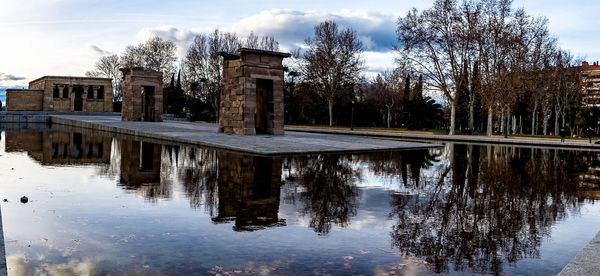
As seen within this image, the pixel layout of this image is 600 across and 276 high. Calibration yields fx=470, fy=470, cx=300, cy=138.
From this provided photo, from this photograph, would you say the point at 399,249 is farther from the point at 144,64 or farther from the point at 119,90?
the point at 119,90

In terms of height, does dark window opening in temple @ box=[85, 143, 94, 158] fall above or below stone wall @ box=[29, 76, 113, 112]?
below

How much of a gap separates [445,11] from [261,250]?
122 feet

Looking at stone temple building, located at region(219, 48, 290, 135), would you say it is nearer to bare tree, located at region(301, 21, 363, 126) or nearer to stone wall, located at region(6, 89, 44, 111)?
bare tree, located at region(301, 21, 363, 126)

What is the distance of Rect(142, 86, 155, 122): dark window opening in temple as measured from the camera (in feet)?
128

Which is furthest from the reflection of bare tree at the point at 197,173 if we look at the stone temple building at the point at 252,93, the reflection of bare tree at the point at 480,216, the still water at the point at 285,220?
the stone temple building at the point at 252,93

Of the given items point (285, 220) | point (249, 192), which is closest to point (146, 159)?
point (249, 192)

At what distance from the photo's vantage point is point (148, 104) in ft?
130

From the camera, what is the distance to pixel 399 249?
5102 millimetres

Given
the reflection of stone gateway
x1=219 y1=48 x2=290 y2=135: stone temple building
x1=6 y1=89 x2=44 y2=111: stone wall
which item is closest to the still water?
x1=219 y1=48 x2=290 y2=135: stone temple building

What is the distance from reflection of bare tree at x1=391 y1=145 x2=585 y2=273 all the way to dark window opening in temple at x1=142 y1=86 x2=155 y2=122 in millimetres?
31675

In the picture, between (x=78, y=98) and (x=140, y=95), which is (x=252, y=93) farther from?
(x=78, y=98)

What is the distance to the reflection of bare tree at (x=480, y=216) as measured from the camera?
5027 mm

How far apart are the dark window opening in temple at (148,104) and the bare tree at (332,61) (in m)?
18.1

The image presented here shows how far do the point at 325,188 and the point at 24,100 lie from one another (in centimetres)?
5894
